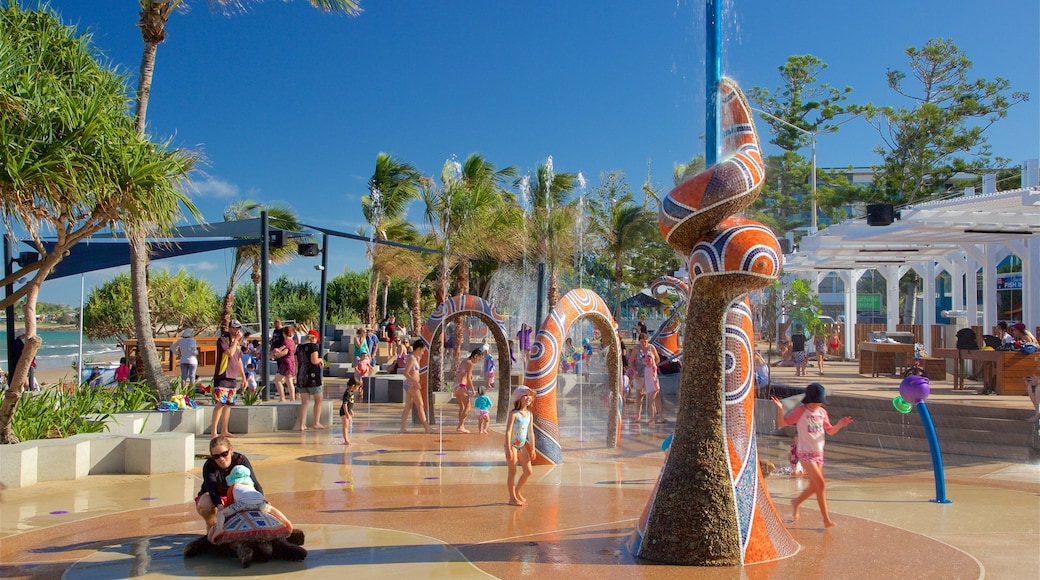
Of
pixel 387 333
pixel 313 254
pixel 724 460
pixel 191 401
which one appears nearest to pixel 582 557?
pixel 724 460

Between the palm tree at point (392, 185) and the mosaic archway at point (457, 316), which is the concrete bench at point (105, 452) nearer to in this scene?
the mosaic archway at point (457, 316)

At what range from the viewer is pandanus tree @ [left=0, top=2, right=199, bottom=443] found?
27.7 ft

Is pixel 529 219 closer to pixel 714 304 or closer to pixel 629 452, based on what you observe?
pixel 629 452

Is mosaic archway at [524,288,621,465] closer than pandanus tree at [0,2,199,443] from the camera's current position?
No

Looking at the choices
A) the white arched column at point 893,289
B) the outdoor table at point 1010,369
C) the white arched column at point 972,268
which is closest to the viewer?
the outdoor table at point 1010,369

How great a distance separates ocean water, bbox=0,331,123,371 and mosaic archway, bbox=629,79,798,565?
54.4 m

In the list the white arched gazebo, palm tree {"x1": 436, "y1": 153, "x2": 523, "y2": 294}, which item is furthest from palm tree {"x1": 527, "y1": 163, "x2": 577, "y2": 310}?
the white arched gazebo

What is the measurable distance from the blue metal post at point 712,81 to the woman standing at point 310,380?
8017 mm

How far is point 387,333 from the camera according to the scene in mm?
27000

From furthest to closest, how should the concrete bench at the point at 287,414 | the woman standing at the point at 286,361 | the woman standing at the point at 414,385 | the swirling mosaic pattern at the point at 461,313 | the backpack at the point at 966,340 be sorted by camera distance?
the backpack at the point at 966,340
the woman standing at the point at 286,361
the swirling mosaic pattern at the point at 461,313
the concrete bench at the point at 287,414
the woman standing at the point at 414,385

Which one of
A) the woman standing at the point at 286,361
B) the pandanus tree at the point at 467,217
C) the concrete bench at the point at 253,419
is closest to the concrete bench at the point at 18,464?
the concrete bench at the point at 253,419

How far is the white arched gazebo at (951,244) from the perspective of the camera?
646 inches

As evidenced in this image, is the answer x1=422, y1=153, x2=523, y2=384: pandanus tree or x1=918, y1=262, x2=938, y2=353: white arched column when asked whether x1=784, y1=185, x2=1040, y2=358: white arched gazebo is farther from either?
x1=422, y1=153, x2=523, y2=384: pandanus tree

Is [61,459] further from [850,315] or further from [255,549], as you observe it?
[850,315]
